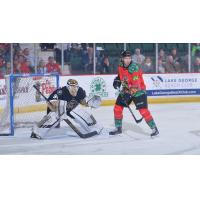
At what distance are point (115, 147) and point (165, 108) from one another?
318 cm

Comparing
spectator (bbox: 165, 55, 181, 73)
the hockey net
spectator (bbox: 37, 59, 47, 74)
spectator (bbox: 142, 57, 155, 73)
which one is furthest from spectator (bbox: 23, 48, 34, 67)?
spectator (bbox: 165, 55, 181, 73)

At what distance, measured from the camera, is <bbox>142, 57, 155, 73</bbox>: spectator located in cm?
897

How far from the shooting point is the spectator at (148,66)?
29.4 ft

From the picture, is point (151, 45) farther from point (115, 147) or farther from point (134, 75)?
point (115, 147)

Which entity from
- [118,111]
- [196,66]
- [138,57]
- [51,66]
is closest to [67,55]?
[51,66]

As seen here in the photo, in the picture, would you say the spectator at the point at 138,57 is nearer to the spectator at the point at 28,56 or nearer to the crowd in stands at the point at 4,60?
the spectator at the point at 28,56

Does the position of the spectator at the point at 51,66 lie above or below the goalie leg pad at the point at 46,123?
above

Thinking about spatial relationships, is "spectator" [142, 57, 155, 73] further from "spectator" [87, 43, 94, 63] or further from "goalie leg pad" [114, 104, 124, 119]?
"goalie leg pad" [114, 104, 124, 119]

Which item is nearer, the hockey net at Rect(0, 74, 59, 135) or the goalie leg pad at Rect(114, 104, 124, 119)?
the goalie leg pad at Rect(114, 104, 124, 119)

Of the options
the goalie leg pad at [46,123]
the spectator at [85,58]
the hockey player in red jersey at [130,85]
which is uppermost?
the spectator at [85,58]

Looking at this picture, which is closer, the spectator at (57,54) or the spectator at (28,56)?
the spectator at (28,56)

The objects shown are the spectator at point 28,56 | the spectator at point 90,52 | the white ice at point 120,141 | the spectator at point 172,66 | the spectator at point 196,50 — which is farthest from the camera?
the spectator at point 172,66

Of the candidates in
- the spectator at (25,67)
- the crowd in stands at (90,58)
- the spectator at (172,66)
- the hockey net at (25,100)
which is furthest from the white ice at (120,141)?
the spectator at (172,66)

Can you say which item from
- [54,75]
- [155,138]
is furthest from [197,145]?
[54,75]
